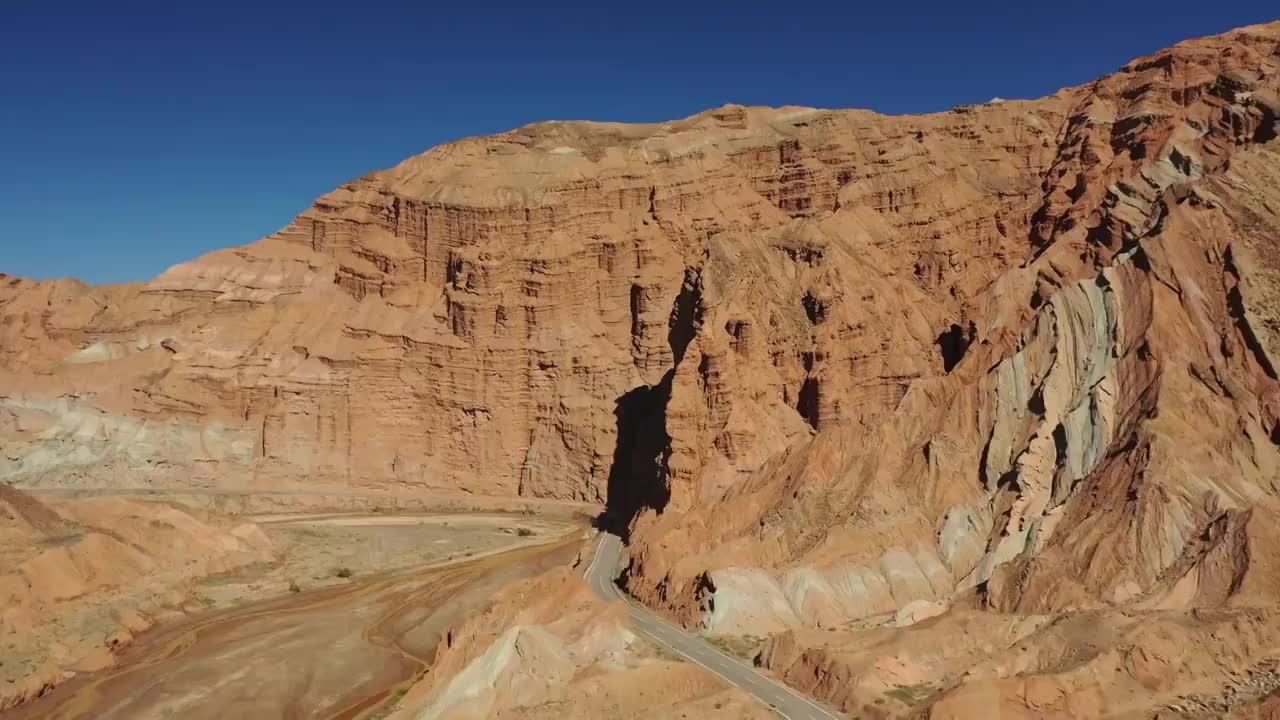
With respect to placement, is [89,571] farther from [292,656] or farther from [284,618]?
[292,656]

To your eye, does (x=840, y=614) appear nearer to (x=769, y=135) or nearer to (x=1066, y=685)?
(x=1066, y=685)

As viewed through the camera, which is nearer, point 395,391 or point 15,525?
point 15,525

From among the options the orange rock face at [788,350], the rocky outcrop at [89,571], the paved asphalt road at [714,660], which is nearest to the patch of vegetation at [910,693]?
the paved asphalt road at [714,660]

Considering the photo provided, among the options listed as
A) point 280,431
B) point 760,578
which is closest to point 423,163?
point 280,431

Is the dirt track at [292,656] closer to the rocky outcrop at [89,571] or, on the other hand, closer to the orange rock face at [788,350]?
the rocky outcrop at [89,571]

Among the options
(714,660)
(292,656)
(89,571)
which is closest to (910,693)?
(714,660)

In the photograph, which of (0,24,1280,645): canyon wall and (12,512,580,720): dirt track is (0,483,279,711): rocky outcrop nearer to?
(12,512,580,720): dirt track

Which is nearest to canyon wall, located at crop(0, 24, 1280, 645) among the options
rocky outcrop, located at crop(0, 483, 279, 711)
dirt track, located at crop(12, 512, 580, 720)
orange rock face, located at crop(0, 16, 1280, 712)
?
orange rock face, located at crop(0, 16, 1280, 712)
